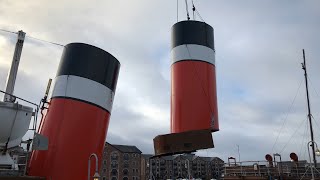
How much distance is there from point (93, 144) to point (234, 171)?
9.83 meters

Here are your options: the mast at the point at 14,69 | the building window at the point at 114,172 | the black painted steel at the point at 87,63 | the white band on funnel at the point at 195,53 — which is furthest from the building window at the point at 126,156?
the mast at the point at 14,69

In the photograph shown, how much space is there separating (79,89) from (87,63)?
679 mm

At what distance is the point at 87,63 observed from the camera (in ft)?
24.7

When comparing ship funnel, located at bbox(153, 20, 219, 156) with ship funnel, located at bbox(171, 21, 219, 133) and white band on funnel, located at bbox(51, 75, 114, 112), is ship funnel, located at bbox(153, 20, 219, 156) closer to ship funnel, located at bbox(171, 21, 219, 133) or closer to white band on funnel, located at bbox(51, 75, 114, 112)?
ship funnel, located at bbox(171, 21, 219, 133)

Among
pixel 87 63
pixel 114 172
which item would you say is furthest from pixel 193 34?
pixel 114 172

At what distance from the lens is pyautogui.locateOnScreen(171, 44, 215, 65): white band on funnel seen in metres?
11.0

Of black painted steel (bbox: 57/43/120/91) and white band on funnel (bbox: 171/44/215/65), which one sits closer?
black painted steel (bbox: 57/43/120/91)

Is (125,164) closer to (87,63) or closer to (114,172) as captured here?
(114,172)

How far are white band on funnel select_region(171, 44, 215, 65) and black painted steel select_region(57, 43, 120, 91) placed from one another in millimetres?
3915

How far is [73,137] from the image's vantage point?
7074 millimetres

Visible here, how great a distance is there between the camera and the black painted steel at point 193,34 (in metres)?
11.2

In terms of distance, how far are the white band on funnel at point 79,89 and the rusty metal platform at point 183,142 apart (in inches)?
96.3

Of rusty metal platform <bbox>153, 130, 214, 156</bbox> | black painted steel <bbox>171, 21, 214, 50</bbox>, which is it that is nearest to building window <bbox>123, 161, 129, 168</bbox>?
black painted steel <bbox>171, 21, 214, 50</bbox>

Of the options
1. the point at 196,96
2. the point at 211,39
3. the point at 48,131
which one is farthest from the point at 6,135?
the point at 211,39
